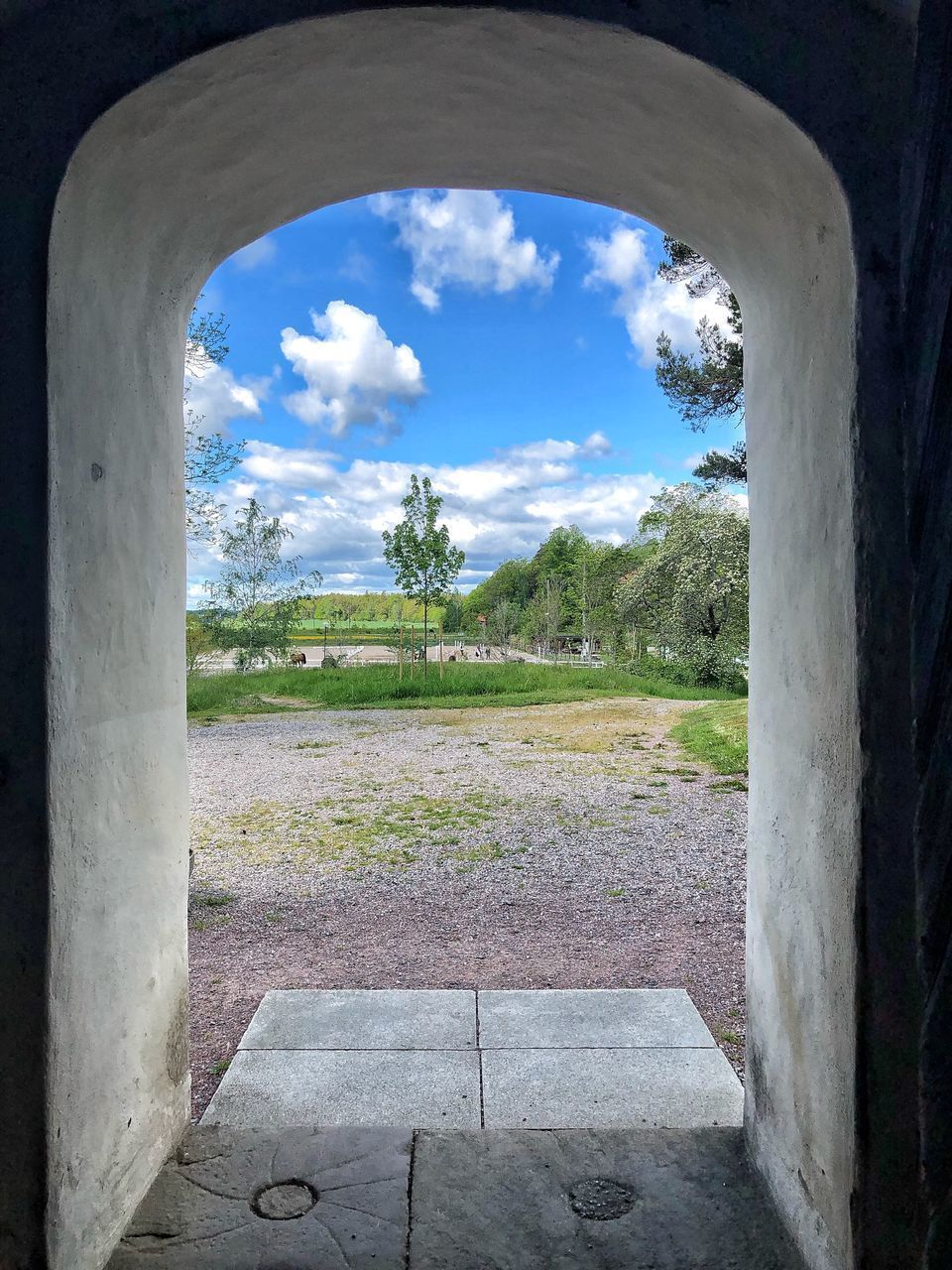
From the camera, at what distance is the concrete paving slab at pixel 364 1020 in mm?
3396

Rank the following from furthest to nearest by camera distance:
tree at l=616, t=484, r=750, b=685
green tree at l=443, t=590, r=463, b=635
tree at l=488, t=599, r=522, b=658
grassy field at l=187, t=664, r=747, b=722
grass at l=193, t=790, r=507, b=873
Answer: tree at l=488, t=599, r=522, b=658 → green tree at l=443, t=590, r=463, b=635 → tree at l=616, t=484, r=750, b=685 → grassy field at l=187, t=664, r=747, b=722 → grass at l=193, t=790, r=507, b=873

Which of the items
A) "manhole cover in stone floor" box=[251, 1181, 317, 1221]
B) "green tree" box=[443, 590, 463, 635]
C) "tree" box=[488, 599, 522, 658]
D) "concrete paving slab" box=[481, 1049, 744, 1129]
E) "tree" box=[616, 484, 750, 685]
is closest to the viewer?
"manhole cover in stone floor" box=[251, 1181, 317, 1221]

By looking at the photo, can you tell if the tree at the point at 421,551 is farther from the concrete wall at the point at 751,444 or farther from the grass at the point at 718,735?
the concrete wall at the point at 751,444

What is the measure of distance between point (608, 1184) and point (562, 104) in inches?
114

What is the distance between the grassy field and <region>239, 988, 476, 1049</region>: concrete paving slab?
12.0 m

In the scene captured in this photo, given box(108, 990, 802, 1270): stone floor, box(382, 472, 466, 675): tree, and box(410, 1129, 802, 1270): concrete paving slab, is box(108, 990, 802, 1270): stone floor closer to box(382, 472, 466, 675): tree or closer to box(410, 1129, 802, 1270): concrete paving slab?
box(410, 1129, 802, 1270): concrete paving slab

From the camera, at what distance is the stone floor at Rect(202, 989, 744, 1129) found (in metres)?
2.88

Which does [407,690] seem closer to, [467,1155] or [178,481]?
[178,481]

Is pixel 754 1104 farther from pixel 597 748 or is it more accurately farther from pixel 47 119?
pixel 597 748

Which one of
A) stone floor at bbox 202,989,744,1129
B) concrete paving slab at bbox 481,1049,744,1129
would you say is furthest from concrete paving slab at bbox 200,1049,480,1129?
concrete paving slab at bbox 481,1049,744,1129

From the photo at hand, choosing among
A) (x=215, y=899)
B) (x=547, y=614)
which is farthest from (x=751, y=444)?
(x=547, y=614)

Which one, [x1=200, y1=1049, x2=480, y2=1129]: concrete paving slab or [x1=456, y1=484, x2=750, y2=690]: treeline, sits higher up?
[x1=456, y1=484, x2=750, y2=690]: treeline

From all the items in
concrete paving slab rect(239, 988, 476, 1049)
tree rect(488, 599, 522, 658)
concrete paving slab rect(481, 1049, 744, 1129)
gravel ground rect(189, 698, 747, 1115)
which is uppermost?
tree rect(488, 599, 522, 658)

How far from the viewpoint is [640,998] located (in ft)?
12.3
